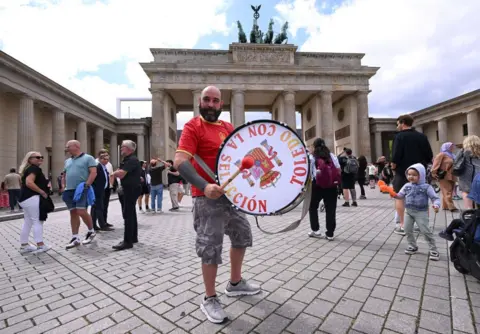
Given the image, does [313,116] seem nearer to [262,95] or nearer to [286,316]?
[262,95]

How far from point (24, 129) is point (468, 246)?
2295 cm

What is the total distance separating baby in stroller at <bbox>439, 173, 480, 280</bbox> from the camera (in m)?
2.55

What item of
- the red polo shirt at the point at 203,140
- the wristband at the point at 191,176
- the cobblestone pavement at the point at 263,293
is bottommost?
the cobblestone pavement at the point at 263,293

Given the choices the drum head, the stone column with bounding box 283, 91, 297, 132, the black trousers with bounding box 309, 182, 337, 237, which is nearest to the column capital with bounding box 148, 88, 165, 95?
the stone column with bounding box 283, 91, 297, 132

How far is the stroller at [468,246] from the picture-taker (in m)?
2.55

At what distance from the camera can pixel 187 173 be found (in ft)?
6.31

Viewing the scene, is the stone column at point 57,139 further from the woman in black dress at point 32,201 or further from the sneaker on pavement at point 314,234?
the sneaker on pavement at point 314,234

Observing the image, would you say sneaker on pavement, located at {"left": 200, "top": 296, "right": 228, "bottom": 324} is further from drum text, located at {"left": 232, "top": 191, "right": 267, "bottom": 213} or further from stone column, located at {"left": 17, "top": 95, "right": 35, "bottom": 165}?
Answer: stone column, located at {"left": 17, "top": 95, "right": 35, "bottom": 165}

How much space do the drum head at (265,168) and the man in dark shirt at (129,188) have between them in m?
3.24

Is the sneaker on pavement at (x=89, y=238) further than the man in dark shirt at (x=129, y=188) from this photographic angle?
Yes

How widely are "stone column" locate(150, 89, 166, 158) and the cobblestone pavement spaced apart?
950 inches

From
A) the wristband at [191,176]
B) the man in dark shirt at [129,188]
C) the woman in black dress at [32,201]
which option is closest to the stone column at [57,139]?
the woman in black dress at [32,201]

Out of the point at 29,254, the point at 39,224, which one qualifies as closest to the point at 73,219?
the point at 39,224

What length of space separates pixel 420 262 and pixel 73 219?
18.1ft
